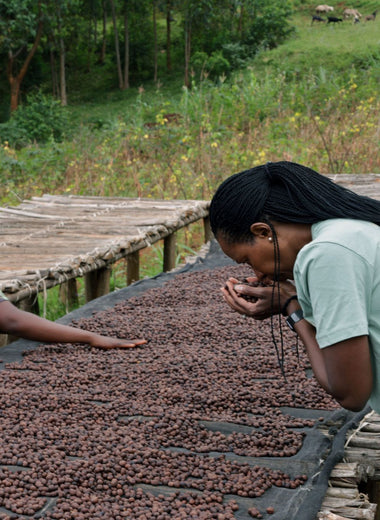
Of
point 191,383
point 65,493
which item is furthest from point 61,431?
point 191,383

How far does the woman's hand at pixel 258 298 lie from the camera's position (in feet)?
5.96

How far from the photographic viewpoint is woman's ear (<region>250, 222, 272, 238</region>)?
1.64 metres

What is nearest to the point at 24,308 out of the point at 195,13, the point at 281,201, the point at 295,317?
the point at 295,317

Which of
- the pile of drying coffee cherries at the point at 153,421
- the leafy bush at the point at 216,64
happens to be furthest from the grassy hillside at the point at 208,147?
the leafy bush at the point at 216,64

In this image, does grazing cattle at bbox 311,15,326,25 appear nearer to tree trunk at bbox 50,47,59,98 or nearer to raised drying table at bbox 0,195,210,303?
tree trunk at bbox 50,47,59,98

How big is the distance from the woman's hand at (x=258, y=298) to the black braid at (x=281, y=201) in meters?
0.23

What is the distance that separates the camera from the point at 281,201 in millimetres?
1640

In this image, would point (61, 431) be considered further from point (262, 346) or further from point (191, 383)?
point (262, 346)

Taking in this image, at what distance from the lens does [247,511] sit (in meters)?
1.76

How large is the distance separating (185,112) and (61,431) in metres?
6.96

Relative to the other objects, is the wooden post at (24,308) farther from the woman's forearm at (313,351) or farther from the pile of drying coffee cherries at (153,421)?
the woman's forearm at (313,351)

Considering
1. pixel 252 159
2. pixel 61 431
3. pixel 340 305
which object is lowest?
pixel 252 159

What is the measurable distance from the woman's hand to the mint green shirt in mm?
253

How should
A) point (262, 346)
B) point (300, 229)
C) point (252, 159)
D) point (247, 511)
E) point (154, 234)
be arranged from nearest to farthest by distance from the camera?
point (300, 229)
point (247, 511)
point (262, 346)
point (154, 234)
point (252, 159)
